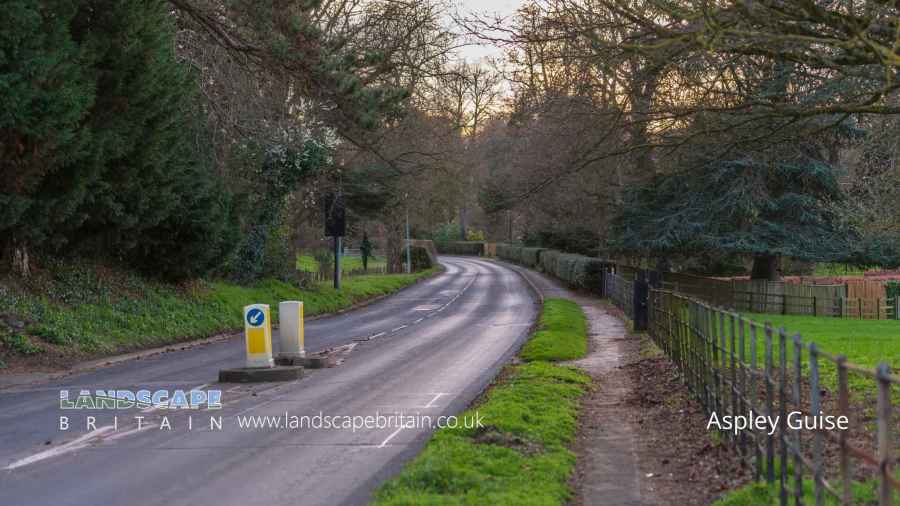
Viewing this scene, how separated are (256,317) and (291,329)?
182 centimetres

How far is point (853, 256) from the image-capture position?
42531 millimetres

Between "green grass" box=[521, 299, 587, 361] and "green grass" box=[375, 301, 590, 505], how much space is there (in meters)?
6.47

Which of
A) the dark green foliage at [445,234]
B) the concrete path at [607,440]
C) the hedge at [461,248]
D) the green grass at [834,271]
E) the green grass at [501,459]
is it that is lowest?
the concrete path at [607,440]

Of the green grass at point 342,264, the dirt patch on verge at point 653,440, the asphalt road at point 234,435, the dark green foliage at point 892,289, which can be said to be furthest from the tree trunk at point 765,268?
the dirt patch on verge at point 653,440

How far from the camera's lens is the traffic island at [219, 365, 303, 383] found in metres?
17.1

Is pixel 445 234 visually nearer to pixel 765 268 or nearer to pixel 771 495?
pixel 765 268

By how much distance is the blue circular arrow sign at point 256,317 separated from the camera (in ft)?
55.6

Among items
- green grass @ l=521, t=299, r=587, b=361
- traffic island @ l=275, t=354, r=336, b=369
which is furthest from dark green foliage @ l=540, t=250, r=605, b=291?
traffic island @ l=275, t=354, r=336, b=369

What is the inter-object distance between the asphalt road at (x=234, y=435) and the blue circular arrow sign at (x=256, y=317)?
1.13 m

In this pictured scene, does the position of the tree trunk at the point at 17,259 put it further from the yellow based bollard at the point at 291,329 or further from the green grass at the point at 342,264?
the green grass at the point at 342,264

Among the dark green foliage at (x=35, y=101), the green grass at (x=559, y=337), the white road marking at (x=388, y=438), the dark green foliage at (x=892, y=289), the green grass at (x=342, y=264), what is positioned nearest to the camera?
the white road marking at (x=388, y=438)

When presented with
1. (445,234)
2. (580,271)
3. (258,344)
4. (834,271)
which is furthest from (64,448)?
(445,234)

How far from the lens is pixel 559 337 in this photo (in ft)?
80.0

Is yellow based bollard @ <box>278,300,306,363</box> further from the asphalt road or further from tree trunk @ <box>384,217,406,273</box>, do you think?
tree trunk @ <box>384,217,406,273</box>
